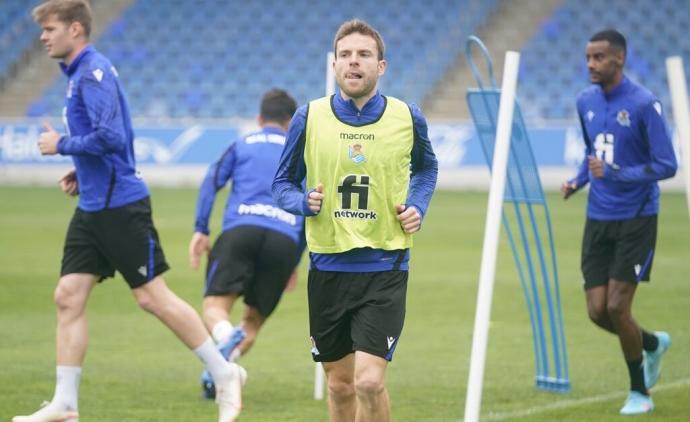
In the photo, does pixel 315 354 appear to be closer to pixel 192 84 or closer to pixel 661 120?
pixel 661 120

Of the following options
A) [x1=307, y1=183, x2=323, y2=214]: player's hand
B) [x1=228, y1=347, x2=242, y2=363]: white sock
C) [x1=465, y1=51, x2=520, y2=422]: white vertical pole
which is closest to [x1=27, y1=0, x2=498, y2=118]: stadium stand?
[x1=228, y1=347, x2=242, y2=363]: white sock

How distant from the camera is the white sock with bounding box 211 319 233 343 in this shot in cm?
808

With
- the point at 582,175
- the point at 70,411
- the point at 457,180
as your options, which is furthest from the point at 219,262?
the point at 457,180

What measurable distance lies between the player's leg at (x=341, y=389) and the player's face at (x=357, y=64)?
127cm

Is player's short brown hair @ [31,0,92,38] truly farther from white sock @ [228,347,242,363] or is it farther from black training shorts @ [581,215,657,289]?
black training shorts @ [581,215,657,289]

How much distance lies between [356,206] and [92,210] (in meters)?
1.89

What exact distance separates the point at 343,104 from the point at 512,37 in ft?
97.5

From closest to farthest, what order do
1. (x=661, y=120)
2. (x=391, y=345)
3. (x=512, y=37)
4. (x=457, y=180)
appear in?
(x=391, y=345), (x=661, y=120), (x=457, y=180), (x=512, y=37)

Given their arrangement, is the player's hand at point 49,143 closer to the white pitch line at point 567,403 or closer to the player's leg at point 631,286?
the white pitch line at point 567,403

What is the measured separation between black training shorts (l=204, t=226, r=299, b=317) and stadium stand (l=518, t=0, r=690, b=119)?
24.8 meters

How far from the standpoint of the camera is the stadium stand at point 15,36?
117 ft

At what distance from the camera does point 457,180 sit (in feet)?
91.8

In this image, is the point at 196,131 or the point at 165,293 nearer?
the point at 165,293

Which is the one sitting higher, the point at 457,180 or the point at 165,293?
the point at 165,293
